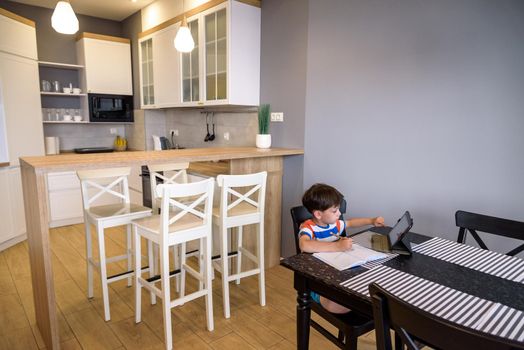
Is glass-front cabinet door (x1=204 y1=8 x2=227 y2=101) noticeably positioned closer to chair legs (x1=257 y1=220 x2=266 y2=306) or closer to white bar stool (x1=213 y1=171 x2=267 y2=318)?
white bar stool (x1=213 y1=171 x2=267 y2=318)

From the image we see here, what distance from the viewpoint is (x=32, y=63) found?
150 inches

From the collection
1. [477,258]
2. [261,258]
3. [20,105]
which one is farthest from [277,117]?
[20,105]

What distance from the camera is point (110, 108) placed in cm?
489

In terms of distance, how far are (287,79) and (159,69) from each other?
190 centimetres

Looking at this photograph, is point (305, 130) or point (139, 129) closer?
point (305, 130)

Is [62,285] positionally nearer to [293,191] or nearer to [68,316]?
[68,316]

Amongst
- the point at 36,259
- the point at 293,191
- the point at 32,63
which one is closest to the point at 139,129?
the point at 32,63

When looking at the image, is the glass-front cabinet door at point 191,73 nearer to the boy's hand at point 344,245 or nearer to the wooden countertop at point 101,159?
the wooden countertop at point 101,159

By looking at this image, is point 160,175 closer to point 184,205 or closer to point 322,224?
point 184,205

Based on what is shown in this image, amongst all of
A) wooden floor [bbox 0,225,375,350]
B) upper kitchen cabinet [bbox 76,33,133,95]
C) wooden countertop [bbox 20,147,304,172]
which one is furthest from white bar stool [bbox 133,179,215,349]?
upper kitchen cabinet [bbox 76,33,133,95]

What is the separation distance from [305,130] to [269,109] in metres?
0.46

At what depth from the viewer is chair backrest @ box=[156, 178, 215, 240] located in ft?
5.98

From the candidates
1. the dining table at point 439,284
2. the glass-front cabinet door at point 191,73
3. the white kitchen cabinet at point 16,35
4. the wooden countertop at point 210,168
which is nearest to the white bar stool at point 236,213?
the wooden countertop at point 210,168

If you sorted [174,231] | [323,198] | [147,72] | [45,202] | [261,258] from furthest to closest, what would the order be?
[147,72] → [261,258] → [174,231] → [45,202] → [323,198]
